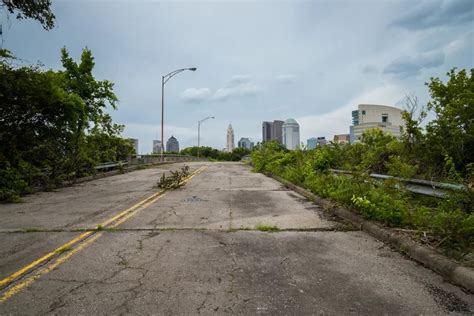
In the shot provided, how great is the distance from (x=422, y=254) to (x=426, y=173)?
185 inches

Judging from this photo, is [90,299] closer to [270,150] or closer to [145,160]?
[270,150]

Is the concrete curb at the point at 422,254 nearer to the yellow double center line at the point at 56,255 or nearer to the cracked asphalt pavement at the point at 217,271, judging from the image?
the cracked asphalt pavement at the point at 217,271

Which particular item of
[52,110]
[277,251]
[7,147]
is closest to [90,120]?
[52,110]

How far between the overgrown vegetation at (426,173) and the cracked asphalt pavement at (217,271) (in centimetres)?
74

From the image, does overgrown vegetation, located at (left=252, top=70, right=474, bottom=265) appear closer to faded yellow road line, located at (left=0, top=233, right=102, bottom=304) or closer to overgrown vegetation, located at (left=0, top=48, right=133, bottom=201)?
faded yellow road line, located at (left=0, top=233, right=102, bottom=304)

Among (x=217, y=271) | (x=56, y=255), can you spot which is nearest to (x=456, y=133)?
(x=217, y=271)

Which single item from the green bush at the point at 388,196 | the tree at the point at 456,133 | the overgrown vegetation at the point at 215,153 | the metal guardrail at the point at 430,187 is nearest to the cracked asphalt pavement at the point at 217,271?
the green bush at the point at 388,196

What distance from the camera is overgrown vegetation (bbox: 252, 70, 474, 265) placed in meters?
5.16

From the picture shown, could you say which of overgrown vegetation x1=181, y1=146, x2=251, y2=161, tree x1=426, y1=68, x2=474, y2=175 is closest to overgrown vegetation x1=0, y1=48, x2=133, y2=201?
tree x1=426, y1=68, x2=474, y2=175

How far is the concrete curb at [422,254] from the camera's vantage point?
3977 mm

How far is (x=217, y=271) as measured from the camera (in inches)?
175

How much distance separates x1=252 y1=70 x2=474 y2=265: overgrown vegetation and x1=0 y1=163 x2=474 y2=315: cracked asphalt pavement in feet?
2.43

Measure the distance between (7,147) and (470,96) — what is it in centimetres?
1602

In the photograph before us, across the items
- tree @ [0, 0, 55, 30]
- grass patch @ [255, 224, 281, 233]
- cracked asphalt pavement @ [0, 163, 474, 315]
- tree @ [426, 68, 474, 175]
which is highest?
tree @ [0, 0, 55, 30]
